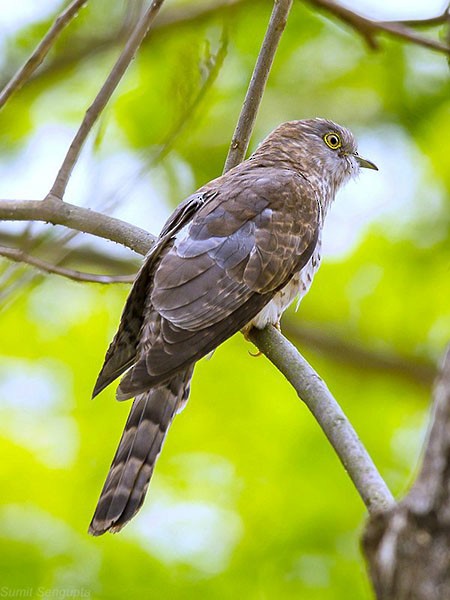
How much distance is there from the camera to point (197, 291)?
4254 mm

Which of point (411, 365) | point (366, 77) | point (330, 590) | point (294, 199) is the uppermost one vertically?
point (366, 77)

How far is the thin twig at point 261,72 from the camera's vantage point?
13.8ft

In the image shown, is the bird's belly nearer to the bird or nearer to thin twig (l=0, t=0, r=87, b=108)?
the bird

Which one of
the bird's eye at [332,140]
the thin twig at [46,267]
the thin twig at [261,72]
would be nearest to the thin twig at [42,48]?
the thin twig at [46,267]

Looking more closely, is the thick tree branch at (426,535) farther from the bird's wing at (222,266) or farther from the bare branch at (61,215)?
the bare branch at (61,215)

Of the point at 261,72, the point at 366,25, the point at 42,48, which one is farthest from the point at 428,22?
the point at 42,48

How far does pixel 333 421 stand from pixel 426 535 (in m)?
1.29

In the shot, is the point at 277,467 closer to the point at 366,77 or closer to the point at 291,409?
the point at 291,409

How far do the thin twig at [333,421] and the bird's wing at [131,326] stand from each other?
676mm

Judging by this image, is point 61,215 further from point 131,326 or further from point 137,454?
point 137,454

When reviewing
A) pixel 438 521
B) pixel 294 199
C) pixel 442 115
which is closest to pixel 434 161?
pixel 442 115

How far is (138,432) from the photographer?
4.08 meters

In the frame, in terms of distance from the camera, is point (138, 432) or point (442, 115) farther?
point (442, 115)

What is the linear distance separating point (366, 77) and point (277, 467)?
393cm
